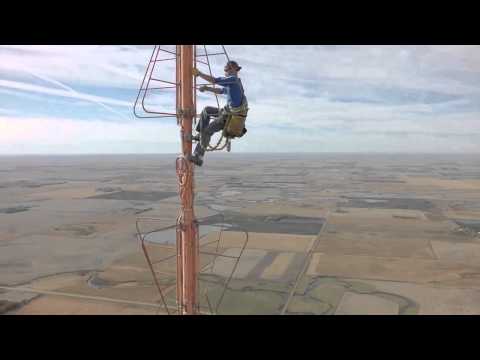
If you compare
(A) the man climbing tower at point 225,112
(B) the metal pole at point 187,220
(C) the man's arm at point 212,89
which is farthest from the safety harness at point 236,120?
(B) the metal pole at point 187,220

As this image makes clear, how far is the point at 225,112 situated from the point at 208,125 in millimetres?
357

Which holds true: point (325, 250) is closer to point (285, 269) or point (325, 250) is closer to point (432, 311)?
point (285, 269)

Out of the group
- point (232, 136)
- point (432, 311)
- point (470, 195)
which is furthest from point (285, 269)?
point (470, 195)

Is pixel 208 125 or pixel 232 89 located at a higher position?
pixel 232 89

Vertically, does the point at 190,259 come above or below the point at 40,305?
above

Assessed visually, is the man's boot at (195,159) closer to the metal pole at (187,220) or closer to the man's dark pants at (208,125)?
the metal pole at (187,220)

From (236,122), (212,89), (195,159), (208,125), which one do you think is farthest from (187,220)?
(212,89)

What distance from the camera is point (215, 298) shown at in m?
18.0

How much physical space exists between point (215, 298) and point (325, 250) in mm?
11685

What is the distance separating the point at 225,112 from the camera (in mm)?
6879

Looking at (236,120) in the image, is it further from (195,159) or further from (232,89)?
(195,159)

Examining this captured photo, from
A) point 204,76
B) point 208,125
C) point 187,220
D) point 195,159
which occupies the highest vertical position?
point 204,76

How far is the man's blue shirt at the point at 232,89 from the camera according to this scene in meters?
6.48

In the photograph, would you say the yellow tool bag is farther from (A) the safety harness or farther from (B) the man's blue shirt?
(B) the man's blue shirt
